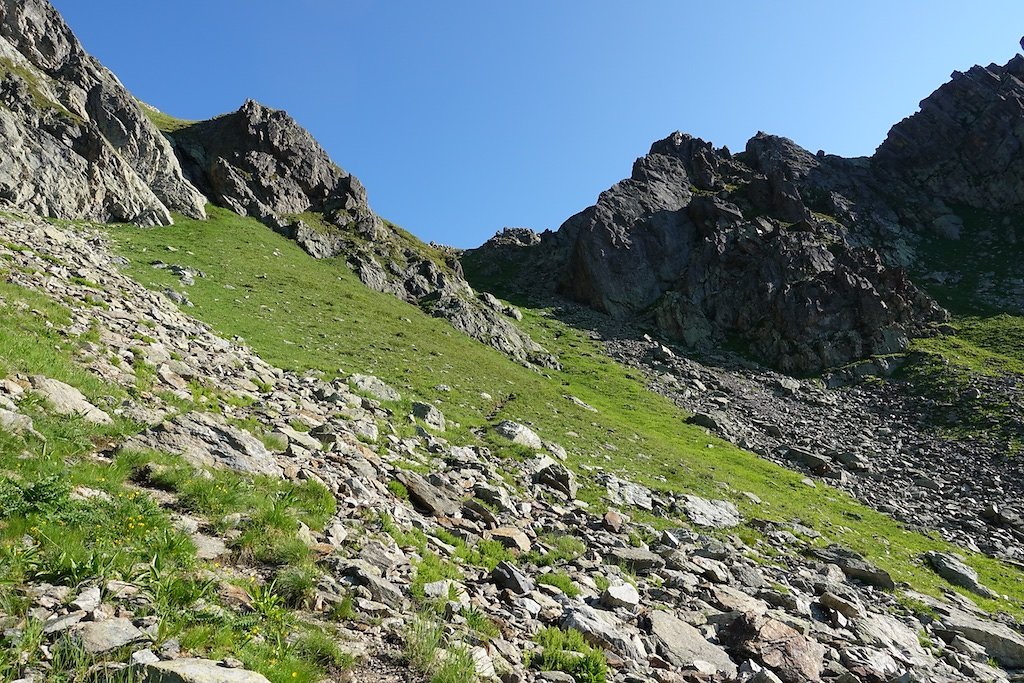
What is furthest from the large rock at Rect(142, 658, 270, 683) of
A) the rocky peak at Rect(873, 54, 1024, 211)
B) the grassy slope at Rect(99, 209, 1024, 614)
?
the rocky peak at Rect(873, 54, 1024, 211)

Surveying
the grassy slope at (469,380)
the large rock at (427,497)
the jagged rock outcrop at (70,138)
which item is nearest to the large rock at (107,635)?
the large rock at (427,497)

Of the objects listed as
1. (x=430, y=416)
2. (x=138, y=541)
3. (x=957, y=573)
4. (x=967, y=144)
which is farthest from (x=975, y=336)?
(x=138, y=541)

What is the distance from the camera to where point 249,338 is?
2823 centimetres

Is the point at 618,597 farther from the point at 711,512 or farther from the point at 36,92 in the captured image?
the point at 36,92

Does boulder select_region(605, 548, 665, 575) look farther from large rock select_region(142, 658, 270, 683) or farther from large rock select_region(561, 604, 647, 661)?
large rock select_region(142, 658, 270, 683)

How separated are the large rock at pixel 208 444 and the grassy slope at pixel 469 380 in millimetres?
10474

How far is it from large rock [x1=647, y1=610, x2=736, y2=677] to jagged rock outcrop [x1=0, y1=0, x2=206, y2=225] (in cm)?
5054

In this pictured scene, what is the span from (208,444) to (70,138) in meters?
56.4

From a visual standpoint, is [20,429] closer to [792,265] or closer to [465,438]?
[465,438]

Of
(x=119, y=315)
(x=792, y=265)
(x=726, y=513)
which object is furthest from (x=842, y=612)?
(x=792, y=265)

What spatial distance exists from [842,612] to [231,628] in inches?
535

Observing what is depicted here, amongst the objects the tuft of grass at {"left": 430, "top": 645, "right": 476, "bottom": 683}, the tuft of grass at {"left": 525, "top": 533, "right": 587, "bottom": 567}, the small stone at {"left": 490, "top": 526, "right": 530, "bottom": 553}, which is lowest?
the tuft of grass at {"left": 525, "top": 533, "right": 587, "bottom": 567}

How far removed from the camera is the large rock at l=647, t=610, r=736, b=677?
8.51 m

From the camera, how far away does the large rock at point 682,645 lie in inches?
335
